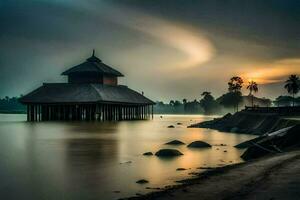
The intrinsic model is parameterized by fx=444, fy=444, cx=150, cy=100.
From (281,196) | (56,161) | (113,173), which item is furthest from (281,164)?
(56,161)

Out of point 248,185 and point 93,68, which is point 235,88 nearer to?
point 93,68

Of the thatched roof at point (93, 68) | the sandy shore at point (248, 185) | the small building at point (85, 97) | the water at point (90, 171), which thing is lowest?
the water at point (90, 171)

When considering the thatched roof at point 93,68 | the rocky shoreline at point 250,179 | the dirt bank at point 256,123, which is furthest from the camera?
the thatched roof at point 93,68

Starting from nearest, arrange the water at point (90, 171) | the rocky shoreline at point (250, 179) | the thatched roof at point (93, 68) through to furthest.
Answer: the rocky shoreline at point (250, 179), the water at point (90, 171), the thatched roof at point (93, 68)

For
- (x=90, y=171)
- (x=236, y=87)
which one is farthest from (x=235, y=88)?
(x=90, y=171)

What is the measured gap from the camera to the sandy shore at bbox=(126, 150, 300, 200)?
14781 mm

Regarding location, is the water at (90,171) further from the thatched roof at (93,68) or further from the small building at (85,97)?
the thatched roof at (93,68)

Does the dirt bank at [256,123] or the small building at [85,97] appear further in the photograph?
the small building at [85,97]

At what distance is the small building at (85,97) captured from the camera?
9006cm

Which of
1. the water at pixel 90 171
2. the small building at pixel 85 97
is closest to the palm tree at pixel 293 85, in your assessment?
the small building at pixel 85 97

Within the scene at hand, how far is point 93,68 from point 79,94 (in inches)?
530

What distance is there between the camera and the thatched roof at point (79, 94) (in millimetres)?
89438

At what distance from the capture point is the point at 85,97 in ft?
294

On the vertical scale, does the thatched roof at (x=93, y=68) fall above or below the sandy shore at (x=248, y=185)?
above
